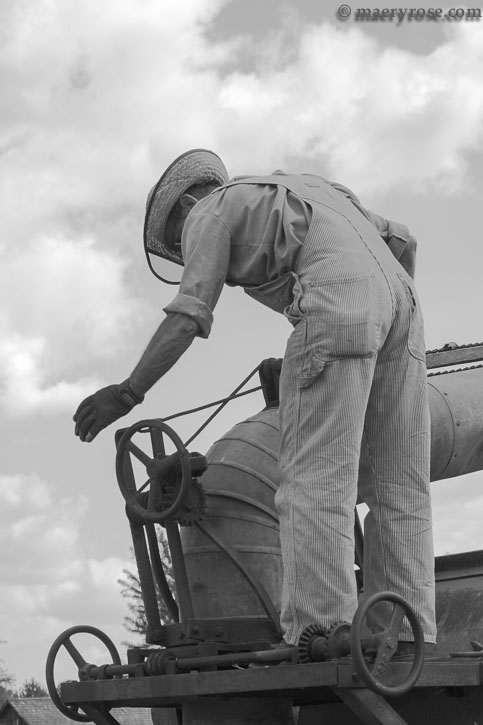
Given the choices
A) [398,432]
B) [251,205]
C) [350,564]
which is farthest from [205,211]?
[350,564]

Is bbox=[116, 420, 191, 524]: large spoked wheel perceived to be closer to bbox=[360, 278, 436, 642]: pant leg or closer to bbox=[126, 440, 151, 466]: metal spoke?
bbox=[126, 440, 151, 466]: metal spoke

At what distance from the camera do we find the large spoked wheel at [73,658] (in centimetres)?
423

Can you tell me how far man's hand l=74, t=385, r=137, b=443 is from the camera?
407 cm

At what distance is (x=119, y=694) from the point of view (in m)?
3.89

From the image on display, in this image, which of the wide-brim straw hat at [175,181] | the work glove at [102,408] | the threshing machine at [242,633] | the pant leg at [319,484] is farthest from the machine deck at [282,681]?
the wide-brim straw hat at [175,181]

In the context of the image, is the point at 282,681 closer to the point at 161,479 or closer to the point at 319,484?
the point at 319,484

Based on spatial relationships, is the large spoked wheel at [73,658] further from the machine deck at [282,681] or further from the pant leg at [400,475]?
the pant leg at [400,475]

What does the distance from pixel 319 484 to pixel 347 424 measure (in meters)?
0.21

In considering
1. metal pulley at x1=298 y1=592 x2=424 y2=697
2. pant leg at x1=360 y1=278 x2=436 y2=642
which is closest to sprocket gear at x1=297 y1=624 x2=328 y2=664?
metal pulley at x1=298 y1=592 x2=424 y2=697

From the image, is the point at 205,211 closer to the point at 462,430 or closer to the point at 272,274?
the point at 272,274

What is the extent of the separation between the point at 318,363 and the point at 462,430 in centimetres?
182

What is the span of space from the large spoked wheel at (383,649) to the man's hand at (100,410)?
1174 millimetres

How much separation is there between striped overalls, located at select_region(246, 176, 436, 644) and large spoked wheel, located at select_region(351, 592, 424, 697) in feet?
0.75

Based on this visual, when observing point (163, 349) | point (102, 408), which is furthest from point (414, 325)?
point (102, 408)
